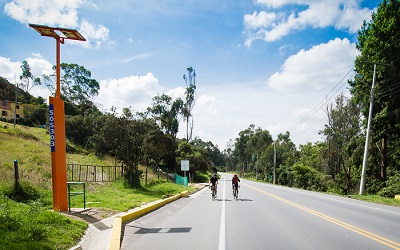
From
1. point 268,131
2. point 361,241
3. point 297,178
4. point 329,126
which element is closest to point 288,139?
point 268,131

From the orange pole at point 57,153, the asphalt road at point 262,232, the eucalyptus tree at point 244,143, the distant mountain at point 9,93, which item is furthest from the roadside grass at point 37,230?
the eucalyptus tree at point 244,143

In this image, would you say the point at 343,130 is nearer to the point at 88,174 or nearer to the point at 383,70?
the point at 383,70

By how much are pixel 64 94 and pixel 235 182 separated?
69474 mm

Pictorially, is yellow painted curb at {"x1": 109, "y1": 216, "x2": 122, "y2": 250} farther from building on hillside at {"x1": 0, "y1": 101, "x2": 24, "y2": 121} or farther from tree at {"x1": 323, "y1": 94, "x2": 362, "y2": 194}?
building on hillside at {"x1": 0, "y1": 101, "x2": 24, "y2": 121}

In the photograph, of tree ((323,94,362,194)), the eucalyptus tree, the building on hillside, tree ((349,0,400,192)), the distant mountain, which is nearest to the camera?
tree ((349,0,400,192))

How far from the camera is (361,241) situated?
22.4ft

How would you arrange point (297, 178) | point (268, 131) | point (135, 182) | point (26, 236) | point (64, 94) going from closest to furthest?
point (26, 236), point (135, 182), point (297, 178), point (64, 94), point (268, 131)

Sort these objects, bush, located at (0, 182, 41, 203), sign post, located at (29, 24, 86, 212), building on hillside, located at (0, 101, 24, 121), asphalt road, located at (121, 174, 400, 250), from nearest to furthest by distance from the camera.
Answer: asphalt road, located at (121, 174, 400, 250), sign post, located at (29, 24, 86, 212), bush, located at (0, 182, 41, 203), building on hillside, located at (0, 101, 24, 121)

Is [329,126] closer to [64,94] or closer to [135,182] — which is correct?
[135,182]

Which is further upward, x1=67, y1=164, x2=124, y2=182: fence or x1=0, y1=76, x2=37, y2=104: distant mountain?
x1=0, y1=76, x2=37, y2=104: distant mountain

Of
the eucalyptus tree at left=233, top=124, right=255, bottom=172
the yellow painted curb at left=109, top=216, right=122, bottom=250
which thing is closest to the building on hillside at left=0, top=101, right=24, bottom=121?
the yellow painted curb at left=109, top=216, right=122, bottom=250

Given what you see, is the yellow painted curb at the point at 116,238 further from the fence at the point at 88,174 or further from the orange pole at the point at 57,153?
the fence at the point at 88,174

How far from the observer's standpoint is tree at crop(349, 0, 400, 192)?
89.2 ft

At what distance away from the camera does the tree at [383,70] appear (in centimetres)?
2719
